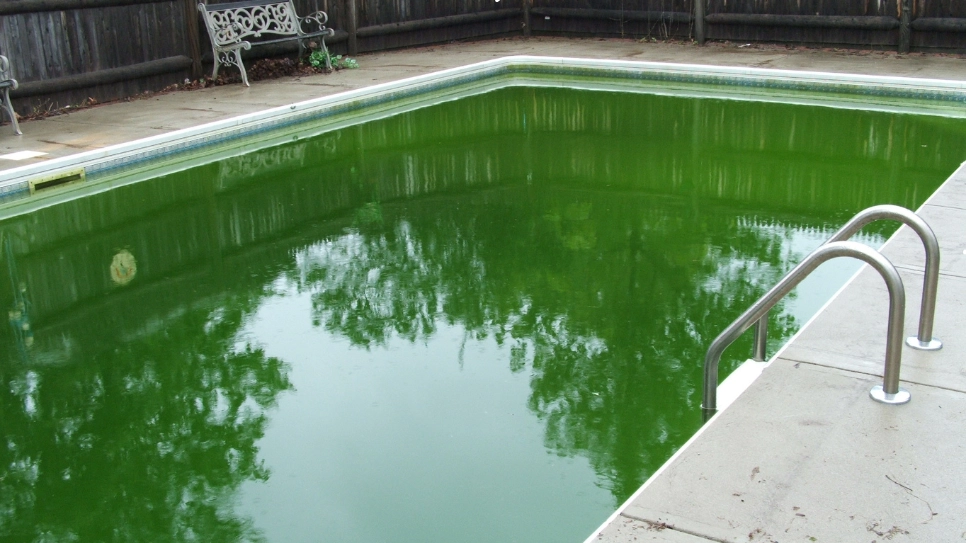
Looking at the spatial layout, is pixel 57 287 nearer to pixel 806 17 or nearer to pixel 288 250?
pixel 288 250

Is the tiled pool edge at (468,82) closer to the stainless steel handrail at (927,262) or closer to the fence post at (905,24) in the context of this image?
the fence post at (905,24)

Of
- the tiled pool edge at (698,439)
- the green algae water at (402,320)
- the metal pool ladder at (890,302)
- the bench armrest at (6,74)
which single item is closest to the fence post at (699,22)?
the green algae water at (402,320)

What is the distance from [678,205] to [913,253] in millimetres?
2082

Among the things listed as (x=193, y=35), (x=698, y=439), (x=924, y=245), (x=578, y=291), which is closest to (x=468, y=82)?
(x=193, y=35)

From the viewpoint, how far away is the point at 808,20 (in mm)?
11680

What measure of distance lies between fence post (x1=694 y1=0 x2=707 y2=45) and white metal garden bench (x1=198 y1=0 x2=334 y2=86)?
4438 millimetres

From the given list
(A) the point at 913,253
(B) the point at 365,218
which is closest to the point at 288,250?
(B) the point at 365,218

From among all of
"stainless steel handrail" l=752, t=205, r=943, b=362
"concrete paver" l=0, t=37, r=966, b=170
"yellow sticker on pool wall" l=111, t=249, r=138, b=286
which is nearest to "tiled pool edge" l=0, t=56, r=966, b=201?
"concrete paver" l=0, t=37, r=966, b=170

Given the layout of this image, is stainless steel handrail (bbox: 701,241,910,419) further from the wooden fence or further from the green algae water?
the wooden fence

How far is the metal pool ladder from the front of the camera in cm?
303

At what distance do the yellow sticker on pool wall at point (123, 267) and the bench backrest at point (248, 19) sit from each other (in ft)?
14.9

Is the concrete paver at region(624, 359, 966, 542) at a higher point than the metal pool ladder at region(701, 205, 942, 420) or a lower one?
lower

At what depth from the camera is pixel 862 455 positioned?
2.99 meters

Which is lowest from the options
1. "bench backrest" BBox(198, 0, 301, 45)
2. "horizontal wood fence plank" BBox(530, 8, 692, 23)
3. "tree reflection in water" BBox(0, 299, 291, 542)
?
"tree reflection in water" BBox(0, 299, 291, 542)
